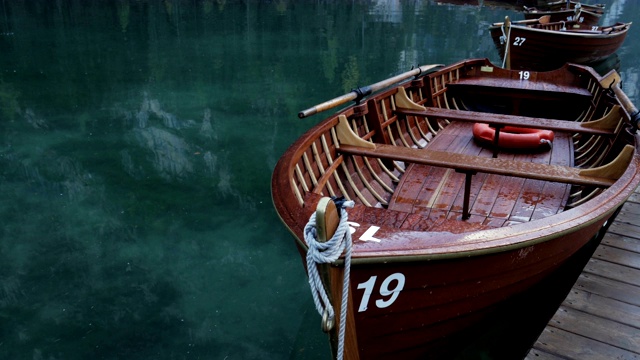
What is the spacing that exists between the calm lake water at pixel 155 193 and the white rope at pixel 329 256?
2105mm

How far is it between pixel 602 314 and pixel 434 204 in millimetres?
1766

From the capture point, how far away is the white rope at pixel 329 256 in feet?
7.23

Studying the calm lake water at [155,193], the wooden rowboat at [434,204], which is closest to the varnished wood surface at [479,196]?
the wooden rowboat at [434,204]

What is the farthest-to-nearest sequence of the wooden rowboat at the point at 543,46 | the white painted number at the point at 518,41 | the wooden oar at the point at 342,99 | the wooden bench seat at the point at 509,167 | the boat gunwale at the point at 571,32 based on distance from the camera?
the white painted number at the point at 518,41
the wooden rowboat at the point at 543,46
the boat gunwale at the point at 571,32
the wooden oar at the point at 342,99
the wooden bench seat at the point at 509,167

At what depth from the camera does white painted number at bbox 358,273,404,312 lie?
2.62 metres

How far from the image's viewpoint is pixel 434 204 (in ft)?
15.9

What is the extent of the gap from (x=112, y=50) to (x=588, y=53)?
1528cm

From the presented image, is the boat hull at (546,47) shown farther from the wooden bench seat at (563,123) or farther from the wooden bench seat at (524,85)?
the wooden bench seat at (563,123)

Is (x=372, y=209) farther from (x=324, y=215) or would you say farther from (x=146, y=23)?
(x=146, y=23)

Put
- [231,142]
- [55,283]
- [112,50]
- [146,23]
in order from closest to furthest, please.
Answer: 1. [55,283]
2. [231,142]
3. [112,50]
4. [146,23]

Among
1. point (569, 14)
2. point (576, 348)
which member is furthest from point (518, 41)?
point (576, 348)

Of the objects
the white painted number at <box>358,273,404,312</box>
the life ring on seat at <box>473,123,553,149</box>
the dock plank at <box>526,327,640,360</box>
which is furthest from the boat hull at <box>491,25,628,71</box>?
the white painted number at <box>358,273,404,312</box>

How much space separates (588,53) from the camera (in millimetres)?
13266

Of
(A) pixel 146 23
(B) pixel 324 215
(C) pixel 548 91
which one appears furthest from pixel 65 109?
(A) pixel 146 23
